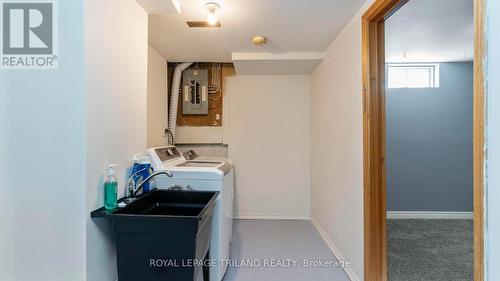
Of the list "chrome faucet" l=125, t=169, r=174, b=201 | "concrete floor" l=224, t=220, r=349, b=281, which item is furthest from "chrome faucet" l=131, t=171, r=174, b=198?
"concrete floor" l=224, t=220, r=349, b=281

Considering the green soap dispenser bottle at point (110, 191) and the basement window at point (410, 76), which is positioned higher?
the basement window at point (410, 76)

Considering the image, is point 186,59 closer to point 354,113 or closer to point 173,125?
point 173,125

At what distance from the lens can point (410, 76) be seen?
3.76 meters

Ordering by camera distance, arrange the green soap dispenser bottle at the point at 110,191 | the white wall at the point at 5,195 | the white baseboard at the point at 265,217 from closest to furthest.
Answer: the white wall at the point at 5,195 → the green soap dispenser bottle at the point at 110,191 → the white baseboard at the point at 265,217

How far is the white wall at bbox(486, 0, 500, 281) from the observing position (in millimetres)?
881

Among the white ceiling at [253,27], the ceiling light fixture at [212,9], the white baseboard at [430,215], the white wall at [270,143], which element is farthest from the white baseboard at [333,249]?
the ceiling light fixture at [212,9]

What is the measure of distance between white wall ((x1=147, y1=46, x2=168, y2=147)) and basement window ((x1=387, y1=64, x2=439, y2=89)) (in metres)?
3.23

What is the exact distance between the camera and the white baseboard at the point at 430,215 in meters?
3.66

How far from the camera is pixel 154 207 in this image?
5.77ft

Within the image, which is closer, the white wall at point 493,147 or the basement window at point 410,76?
the white wall at point 493,147

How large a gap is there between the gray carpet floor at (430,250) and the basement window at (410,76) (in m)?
1.98

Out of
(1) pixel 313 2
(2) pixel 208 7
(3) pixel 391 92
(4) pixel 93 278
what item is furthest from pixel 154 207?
(3) pixel 391 92

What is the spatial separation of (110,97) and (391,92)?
12.1ft

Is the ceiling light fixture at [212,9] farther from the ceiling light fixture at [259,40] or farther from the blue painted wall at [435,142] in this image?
the blue painted wall at [435,142]
